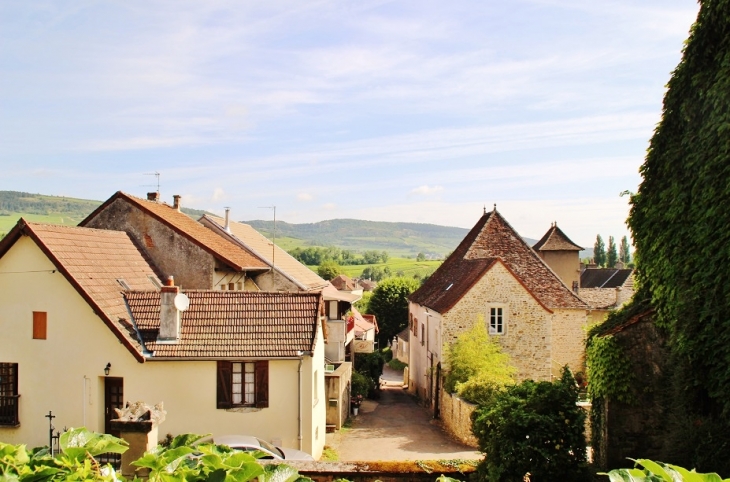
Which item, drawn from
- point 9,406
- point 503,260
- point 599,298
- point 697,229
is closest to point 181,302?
point 9,406

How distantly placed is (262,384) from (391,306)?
4573 cm

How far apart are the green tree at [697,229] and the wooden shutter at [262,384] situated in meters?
10.8

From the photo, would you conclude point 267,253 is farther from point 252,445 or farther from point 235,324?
point 252,445

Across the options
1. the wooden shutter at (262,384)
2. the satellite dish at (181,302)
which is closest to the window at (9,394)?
the satellite dish at (181,302)

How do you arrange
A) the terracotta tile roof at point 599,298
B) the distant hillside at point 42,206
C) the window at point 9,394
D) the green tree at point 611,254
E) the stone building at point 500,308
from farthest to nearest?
the distant hillside at point 42,206 < the green tree at point 611,254 < the terracotta tile roof at point 599,298 < the stone building at point 500,308 < the window at point 9,394

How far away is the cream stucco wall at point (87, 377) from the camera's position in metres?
18.1

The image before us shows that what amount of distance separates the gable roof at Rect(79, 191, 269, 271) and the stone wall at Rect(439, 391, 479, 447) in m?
9.76

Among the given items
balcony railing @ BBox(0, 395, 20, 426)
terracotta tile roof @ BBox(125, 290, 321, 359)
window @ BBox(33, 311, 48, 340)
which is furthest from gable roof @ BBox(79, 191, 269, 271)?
balcony railing @ BBox(0, 395, 20, 426)

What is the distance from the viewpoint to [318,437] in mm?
20312

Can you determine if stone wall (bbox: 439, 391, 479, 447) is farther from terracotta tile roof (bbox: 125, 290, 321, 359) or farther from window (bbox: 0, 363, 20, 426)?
window (bbox: 0, 363, 20, 426)

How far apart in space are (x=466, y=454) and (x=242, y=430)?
815cm

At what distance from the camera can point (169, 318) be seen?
1872 centimetres

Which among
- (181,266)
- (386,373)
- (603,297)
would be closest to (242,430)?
(181,266)

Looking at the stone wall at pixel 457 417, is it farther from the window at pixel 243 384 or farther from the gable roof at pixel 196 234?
the gable roof at pixel 196 234
